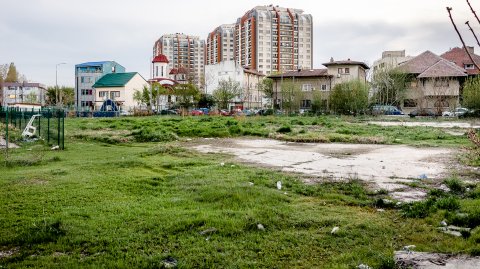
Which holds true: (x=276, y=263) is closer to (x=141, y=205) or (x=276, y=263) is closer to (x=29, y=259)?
(x=29, y=259)

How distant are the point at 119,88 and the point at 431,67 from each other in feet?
174

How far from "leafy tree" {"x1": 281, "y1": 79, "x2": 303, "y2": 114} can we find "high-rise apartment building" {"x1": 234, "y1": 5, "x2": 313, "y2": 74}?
69.7 meters

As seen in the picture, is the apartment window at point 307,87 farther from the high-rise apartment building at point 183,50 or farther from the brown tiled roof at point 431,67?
the high-rise apartment building at point 183,50

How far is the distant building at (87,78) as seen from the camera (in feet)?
316

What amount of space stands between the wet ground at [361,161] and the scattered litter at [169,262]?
4.67 metres

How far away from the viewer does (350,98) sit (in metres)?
52.0

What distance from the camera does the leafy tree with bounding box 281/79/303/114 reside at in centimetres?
5878

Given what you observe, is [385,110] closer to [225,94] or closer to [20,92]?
[225,94]

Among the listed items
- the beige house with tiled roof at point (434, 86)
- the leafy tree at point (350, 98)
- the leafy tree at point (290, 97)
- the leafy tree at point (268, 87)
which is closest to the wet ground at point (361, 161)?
the leafy tree at point (350, 98)

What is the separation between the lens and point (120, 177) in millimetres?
9859

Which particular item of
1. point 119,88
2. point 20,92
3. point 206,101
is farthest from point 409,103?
point 20,92

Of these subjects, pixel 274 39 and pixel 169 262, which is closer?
pixel 169 262

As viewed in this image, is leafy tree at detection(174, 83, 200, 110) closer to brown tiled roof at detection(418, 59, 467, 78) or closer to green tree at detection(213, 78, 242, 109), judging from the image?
green tree at detection(213, 78, 242, 109)

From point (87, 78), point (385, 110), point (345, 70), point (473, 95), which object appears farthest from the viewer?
point (87, 78)
